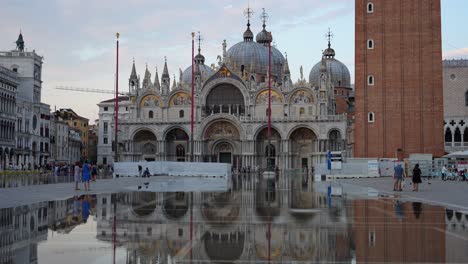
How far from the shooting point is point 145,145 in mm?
79000

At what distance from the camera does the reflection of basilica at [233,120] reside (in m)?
71.8

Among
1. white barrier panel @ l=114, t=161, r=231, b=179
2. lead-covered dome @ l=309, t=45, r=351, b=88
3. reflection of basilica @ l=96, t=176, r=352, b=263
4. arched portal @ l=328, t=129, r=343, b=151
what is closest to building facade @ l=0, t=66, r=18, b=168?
white barrier panel @ l=114, t=161, r=231, b=179

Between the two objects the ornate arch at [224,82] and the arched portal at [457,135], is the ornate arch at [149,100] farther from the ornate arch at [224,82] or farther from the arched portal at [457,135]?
the arched portal at [457,135]

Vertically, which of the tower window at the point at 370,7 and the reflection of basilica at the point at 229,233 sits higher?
the tower window at the point at 370,7

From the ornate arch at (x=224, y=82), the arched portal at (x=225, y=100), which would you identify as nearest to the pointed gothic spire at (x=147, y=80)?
the ornate arch at (x=224, y=82)

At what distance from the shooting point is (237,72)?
249 ft

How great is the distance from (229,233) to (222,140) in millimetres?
65177

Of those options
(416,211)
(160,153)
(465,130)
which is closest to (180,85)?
(160,153)

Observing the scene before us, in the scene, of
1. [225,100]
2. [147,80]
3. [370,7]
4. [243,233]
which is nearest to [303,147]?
[225,100]

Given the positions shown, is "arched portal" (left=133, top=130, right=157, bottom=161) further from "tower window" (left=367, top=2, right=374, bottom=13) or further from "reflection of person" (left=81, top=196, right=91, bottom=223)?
"reflection of person" (left=81, top=196, right=91, bottom=223)

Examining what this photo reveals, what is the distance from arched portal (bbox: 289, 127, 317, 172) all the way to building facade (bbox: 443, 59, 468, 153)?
60.3 feet

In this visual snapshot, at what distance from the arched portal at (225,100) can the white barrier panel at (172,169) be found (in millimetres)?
25988

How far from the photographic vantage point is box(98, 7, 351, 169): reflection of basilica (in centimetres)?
7175

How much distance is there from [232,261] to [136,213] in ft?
23.0
